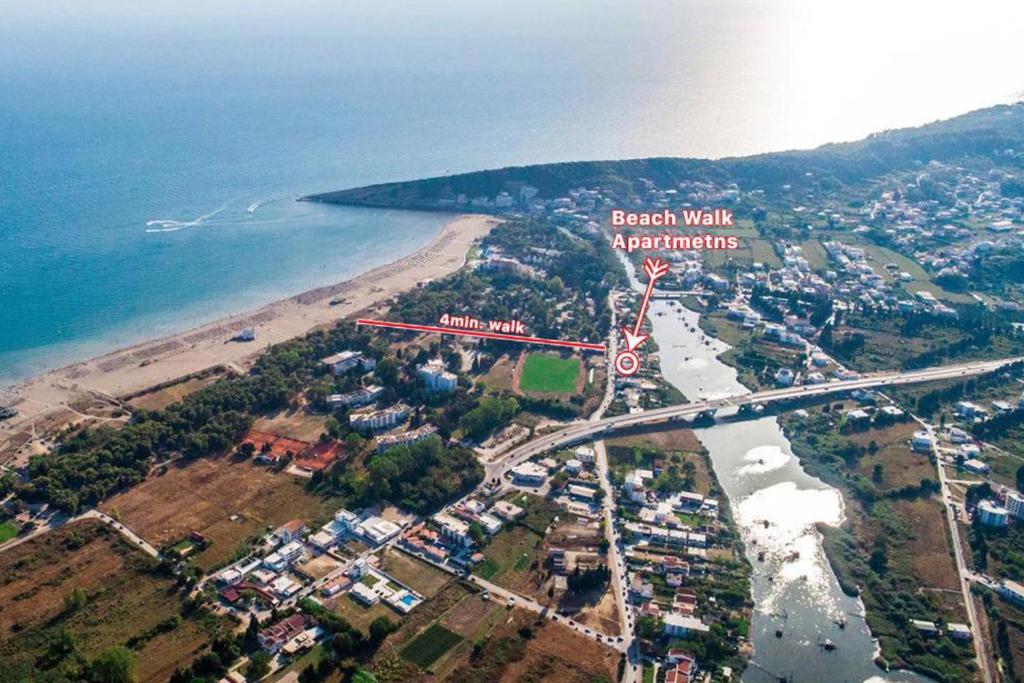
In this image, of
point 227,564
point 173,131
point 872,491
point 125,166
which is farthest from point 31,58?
point 872,491

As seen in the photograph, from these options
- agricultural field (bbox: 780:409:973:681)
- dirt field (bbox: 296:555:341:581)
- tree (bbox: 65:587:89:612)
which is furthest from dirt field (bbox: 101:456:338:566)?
agricultural field (bbox: 780:409:973:681)

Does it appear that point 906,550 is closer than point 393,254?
Yes

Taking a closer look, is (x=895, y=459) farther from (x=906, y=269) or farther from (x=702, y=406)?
(x=906, y=269)

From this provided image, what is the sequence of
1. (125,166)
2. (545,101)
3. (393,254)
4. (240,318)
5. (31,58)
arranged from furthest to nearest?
(31,58), (545,101), (125,166), (393,254), (240,318)

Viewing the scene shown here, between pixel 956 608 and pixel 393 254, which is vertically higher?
pixel 393 254

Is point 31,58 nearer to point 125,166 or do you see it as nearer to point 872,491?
point 125,166

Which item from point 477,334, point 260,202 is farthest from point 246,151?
point 477,334

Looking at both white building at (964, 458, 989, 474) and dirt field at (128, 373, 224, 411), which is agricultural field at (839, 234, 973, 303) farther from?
dirt field at (128, 373, 224, 411)

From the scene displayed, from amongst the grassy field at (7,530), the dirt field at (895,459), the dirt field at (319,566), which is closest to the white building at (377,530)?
the dirt field at (319,566)
